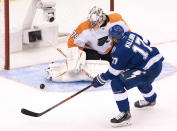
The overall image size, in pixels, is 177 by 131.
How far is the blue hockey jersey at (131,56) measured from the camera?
3.99m

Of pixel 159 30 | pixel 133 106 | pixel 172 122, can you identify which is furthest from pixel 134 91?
pixel 159 30

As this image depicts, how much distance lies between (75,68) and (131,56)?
114 centimetres

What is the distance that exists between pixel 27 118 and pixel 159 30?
3174 millimetres

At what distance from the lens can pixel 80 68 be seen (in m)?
5.10

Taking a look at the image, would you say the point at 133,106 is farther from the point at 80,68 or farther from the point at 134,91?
the point at 80,68

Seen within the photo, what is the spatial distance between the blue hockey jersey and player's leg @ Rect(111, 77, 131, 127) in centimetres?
7

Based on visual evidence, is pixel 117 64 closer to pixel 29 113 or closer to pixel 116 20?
pixel 29 113

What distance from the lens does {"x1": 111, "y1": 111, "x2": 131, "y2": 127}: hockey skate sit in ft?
13.6

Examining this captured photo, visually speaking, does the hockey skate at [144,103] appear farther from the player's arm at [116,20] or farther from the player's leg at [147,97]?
the player's arm at [116,20]

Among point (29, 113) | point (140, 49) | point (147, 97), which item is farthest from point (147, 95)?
point (29, 113)

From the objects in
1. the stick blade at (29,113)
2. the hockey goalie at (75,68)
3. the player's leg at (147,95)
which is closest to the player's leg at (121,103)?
the player's leg at (147,95)

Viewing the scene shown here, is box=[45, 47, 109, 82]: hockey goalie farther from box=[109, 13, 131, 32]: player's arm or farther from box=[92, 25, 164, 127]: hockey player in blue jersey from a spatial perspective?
box=[92, 25, 164, 127]: hockey player in blue jersey

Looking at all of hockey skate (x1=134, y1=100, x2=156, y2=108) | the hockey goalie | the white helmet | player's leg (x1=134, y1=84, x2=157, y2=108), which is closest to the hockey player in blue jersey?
player's leg (x1=134, y1=84, x2=157, y2=108)

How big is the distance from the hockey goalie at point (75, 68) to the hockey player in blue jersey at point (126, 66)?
0.94 m
